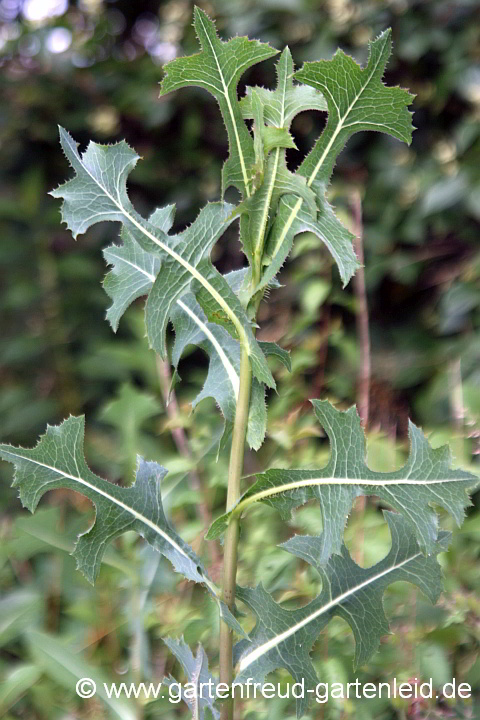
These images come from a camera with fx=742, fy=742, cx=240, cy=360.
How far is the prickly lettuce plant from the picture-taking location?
46 centimetres

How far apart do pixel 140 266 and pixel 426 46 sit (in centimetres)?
115

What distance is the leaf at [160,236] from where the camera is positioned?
1.53 feet

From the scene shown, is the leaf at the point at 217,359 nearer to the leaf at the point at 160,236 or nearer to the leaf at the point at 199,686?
the leaf at the point at 160,236

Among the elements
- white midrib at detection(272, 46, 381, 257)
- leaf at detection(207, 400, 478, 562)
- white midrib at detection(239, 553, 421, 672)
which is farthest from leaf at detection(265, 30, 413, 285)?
white midrib at detection(239, 553, 421, 672)

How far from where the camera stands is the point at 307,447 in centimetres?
106

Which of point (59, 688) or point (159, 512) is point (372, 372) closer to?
point (59, 688)

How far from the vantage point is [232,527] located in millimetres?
476

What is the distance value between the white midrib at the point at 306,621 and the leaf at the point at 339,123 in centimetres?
21

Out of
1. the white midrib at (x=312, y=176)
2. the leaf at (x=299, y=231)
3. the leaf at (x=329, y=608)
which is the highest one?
the white midrib at (x=312, y=176)

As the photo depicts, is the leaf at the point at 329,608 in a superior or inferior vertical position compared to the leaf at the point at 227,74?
inferior

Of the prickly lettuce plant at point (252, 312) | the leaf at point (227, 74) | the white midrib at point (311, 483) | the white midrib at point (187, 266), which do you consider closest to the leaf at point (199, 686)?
the prickly lettuce plant at point (252, 312)

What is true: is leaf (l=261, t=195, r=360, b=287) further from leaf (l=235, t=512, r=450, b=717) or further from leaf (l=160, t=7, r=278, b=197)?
leaf (l=235, t=512, r=450, b=717)

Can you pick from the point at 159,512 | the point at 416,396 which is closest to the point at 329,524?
the point at 159,512

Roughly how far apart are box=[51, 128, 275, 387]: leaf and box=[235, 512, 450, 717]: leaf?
6.2 inches
